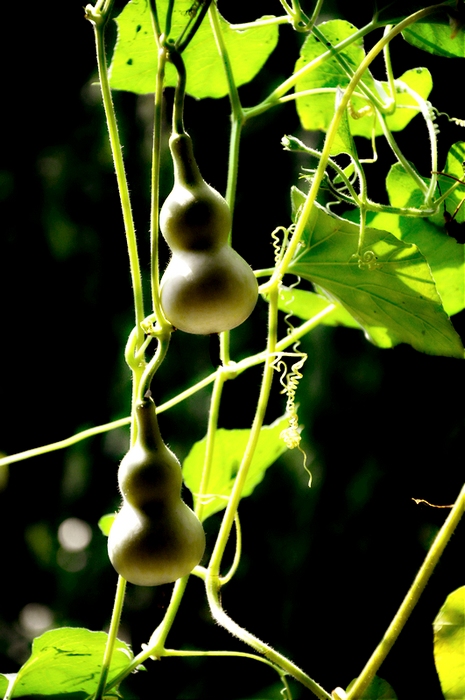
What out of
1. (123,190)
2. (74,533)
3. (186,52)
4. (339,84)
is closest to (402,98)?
(339,84)

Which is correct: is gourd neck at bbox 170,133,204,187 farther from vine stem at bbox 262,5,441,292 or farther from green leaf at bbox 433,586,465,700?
green leaf at bbox 433,586,465,700

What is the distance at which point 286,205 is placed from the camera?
110 cm

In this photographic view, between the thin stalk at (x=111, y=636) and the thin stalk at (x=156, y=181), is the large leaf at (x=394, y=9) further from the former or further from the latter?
the thin stalk at (x=111, y=636)

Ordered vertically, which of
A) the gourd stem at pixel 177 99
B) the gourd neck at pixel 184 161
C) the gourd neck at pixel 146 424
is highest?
the gourd stem at pixel 177 99

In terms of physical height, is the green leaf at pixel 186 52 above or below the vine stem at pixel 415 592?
above

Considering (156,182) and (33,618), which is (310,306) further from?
(33,618)

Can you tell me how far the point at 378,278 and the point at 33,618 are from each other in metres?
0.92

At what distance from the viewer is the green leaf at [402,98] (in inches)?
21.1

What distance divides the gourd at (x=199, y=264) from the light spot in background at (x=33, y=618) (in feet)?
3.14

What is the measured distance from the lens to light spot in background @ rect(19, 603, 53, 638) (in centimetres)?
114

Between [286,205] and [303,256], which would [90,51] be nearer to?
[286,205]

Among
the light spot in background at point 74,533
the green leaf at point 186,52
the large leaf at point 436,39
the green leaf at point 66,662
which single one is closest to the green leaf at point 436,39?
the large leaf at point 436,39

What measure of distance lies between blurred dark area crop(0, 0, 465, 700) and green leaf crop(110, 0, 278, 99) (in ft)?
1.08

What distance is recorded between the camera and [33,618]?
116 cm
